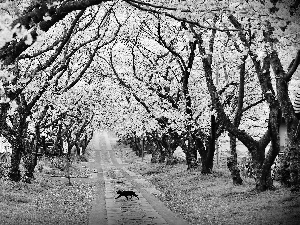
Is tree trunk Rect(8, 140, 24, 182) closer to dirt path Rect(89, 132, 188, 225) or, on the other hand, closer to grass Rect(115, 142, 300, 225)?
Answer: dirt path Rect(89, 132, 188, 225)

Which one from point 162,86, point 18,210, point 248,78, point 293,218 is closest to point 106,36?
point 162,86

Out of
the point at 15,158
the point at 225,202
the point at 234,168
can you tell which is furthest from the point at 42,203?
the point at 234,168

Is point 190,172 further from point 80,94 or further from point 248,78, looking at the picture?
point 80,94

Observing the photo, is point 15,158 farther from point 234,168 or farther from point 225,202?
point 234,168

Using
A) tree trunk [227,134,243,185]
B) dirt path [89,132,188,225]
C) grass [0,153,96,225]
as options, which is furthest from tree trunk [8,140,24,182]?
tree trunk [227,134,243,185]

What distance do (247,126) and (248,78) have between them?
14.4 meters

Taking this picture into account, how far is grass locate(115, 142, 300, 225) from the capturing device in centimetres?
1395

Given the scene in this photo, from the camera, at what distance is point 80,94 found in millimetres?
37750

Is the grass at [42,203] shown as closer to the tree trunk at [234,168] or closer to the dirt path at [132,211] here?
the dirt path at [132,211]

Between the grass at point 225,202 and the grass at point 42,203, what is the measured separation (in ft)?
14.3

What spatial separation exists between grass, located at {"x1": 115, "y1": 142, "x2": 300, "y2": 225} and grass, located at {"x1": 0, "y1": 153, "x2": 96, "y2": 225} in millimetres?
4345

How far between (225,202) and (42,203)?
8.50 metres

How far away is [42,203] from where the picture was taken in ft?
63.1

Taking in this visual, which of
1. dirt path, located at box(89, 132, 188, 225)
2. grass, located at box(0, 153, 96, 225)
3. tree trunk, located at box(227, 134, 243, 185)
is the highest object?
tree trunk, located at box(227, 134, 243, 185)
